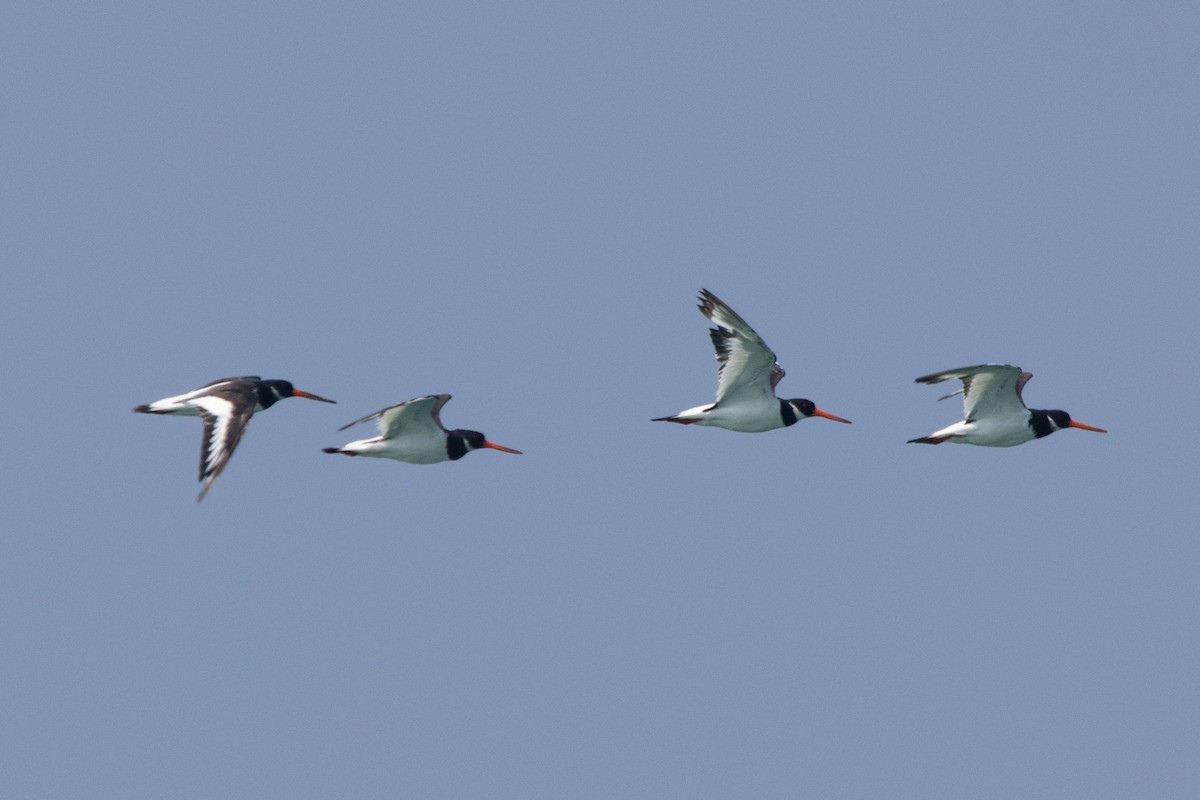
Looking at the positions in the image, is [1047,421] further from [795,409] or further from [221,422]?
[221,422]

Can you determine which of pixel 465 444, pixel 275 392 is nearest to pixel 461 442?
pixel 465 444

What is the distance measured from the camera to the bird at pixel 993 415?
29.7m

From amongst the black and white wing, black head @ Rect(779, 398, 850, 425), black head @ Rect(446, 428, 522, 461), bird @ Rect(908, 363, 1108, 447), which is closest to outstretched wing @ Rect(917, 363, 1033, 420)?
bird @ Rect(908, 363, 1108, 447)

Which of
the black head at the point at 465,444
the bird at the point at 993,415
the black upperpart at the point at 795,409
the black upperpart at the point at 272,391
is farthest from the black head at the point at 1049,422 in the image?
the black upperpart at the point at 272,391

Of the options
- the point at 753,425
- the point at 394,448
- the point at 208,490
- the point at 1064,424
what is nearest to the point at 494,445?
the point at 394,448

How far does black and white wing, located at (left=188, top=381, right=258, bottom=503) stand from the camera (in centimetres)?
2638

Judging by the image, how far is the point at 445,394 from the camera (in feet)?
93.6

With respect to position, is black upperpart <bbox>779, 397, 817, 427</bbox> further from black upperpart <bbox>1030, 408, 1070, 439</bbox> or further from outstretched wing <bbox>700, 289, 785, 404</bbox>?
black upperpart <bbox>1030, 408, 1070, 439</bbox>

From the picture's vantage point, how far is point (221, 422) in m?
27.6

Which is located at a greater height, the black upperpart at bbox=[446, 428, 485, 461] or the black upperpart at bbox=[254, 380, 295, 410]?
the black upperpart at bbox=[254, 380, 295, 410]

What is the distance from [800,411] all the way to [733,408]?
4.41 feet

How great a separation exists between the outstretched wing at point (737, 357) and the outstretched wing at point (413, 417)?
13.1 ft

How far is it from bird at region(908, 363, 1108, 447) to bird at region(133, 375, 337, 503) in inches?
376

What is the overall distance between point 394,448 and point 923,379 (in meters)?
7.53
